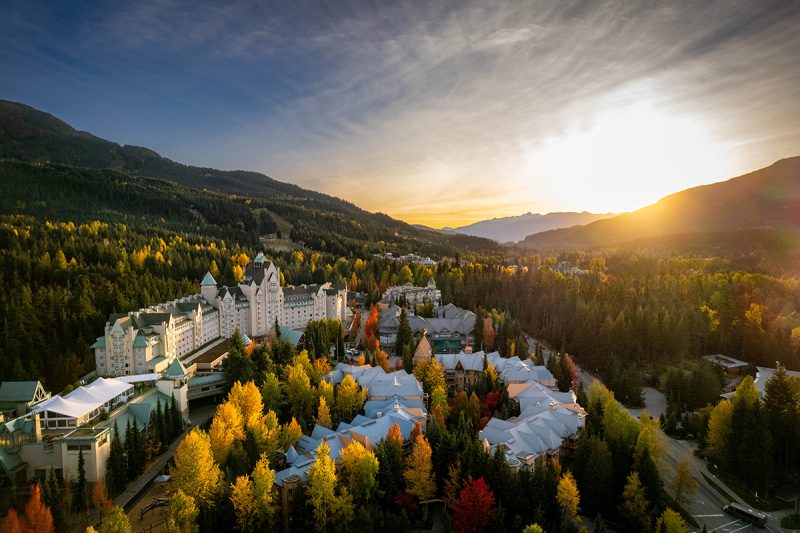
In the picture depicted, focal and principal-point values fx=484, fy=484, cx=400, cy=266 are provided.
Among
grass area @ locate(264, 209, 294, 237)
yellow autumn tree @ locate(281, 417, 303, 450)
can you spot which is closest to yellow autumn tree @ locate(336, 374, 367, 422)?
yellow autumn tree @ locate(281, 417, 303, 450)

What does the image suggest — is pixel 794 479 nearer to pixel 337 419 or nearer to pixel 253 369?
pixel 337 419

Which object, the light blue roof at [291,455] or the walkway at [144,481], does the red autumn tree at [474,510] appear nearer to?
the light blue roof at [291,455]

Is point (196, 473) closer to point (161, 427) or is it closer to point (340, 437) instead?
point (340, 437)

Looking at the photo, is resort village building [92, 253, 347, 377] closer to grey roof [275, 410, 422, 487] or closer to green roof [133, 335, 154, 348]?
green roof [133, 335, 154, 348]

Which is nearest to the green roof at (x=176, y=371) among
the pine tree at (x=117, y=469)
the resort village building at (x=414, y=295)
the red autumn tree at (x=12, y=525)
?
the pine tree at (x=117, y=469)

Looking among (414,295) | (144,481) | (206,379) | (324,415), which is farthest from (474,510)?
(414,295)

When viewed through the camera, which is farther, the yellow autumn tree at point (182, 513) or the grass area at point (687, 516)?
the grass area at point (687, 516)

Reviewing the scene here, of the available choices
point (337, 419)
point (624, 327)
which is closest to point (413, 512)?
point (337, 419)
